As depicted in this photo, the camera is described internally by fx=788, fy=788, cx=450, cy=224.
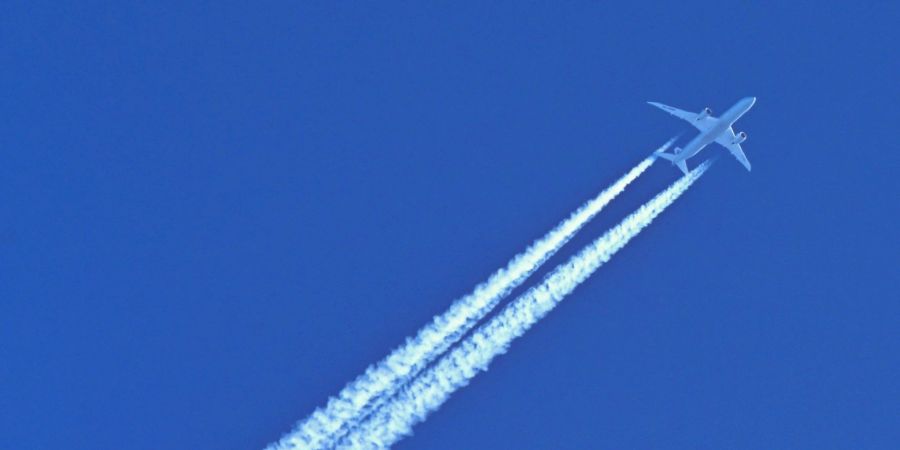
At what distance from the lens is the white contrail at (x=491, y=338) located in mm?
21797

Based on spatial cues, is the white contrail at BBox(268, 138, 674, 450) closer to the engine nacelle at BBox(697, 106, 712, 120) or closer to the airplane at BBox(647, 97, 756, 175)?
the airplane at BBox(647, 97, 756, 175)

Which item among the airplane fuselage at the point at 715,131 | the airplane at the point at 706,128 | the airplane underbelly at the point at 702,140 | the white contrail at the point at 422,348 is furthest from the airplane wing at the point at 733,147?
the white contrail at the point at 422,348

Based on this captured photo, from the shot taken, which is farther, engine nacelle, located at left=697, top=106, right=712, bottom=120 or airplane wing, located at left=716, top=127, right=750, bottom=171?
airplane wing, located at left=716, top=127, right=750, bottom=171

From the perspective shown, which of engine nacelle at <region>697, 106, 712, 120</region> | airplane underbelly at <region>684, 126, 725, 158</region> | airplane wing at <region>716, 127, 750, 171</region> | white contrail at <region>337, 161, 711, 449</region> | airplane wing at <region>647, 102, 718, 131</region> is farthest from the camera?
airplane wing at <region>716, 127, 750, 171</region>

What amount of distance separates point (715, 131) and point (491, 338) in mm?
9769

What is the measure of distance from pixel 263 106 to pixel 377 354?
8.93m

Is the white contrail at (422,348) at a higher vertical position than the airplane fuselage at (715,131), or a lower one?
lower

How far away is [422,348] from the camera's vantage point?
74.9ft

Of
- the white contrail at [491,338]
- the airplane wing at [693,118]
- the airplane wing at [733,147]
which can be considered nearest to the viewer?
the white contrail at [491,338]

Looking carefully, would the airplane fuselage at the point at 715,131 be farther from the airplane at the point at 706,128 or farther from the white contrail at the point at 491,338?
the white contrail at the point at 491,338

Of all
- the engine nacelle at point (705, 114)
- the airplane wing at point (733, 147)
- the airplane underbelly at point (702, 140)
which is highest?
the engine nacelle at point (705, 114)

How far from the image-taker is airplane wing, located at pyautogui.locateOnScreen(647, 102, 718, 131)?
25.3 metres

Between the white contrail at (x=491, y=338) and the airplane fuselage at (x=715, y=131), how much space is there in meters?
1.04

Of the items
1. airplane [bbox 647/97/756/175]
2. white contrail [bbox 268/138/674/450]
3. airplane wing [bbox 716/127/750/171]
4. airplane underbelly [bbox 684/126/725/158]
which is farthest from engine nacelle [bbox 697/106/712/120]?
white contrail [bbox 268/138/674/450]
